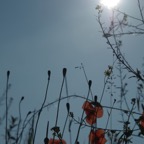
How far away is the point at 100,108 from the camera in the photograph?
2.19 metres

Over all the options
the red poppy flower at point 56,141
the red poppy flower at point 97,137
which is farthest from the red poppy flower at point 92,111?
the red poppy flower at point 56,141

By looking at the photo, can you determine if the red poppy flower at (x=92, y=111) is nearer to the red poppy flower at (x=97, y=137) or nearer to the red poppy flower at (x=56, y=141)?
the red poppy flower at (x=97, y=137)

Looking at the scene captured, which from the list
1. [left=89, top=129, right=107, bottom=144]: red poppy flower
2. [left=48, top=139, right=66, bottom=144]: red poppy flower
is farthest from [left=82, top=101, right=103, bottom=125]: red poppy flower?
[left=48, top=139, right=66, bottom=144]: red poppy flower

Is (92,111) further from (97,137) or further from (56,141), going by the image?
(56,141)

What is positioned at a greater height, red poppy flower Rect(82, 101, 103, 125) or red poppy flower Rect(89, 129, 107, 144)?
red poppy flower Rect(82, 101, 103, 125)

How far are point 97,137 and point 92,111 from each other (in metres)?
0.21

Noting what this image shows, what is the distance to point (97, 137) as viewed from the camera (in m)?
2.08

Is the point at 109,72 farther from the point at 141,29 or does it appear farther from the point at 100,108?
the point at 100,108

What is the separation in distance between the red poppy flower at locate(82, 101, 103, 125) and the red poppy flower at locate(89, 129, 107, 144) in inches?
3.8

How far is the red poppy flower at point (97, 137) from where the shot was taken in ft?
6.61

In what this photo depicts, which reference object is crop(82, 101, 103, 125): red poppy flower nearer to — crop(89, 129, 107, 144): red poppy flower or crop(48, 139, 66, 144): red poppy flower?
crop(89, 129, 107, 144): red poppy flower

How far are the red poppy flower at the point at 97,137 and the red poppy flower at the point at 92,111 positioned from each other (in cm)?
10

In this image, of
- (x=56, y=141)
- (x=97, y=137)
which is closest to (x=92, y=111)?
(x=97, y=137)

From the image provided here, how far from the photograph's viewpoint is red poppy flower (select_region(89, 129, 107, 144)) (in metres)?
2.02
